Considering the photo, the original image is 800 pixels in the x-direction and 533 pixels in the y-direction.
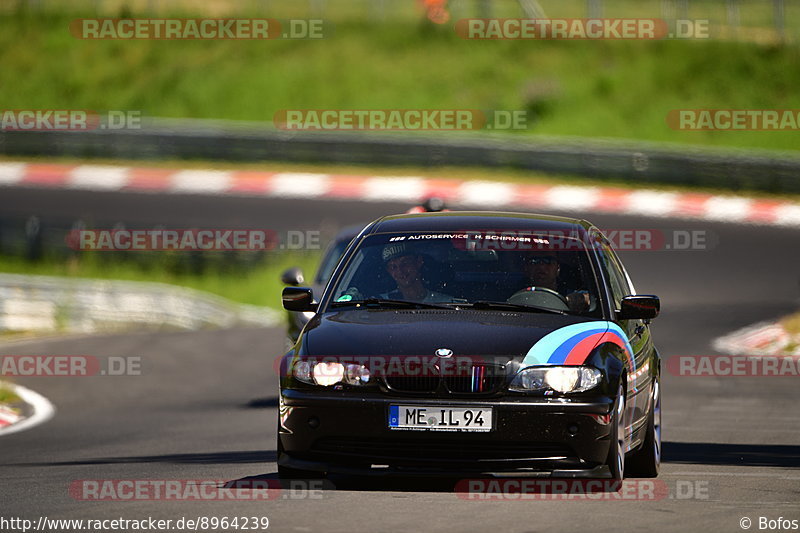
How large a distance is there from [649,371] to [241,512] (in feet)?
8.91

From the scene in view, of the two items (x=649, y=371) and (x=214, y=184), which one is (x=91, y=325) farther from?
(x=649, y=371)

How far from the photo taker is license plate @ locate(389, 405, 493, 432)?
7168mm

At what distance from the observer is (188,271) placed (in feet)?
78.4

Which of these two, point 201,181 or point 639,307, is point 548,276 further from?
point 201,181

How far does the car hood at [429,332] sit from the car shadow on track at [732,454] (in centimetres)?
218

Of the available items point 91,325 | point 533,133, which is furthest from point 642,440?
point 533,133

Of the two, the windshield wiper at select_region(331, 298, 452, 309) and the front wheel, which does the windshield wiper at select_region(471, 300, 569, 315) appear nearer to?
the windshield wiper at select_region(331, 298, 452, 309)

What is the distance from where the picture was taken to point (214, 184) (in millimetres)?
29562

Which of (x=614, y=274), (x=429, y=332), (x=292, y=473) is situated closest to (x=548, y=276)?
(x=614, y=274)

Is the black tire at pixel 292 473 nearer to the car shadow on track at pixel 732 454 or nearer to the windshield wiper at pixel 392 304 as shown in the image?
the windshield wiper at pixel 392 304

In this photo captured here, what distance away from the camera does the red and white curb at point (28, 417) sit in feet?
40.8

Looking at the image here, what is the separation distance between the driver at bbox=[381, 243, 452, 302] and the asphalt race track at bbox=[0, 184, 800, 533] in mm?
979

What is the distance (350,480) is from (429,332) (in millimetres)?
1046

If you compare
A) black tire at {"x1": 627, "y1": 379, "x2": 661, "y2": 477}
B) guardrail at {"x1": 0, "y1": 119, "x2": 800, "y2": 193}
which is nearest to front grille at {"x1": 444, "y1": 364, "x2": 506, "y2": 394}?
black tire at {"x1": 627, "y1": 379, "x2": 661, "y2": 477}
